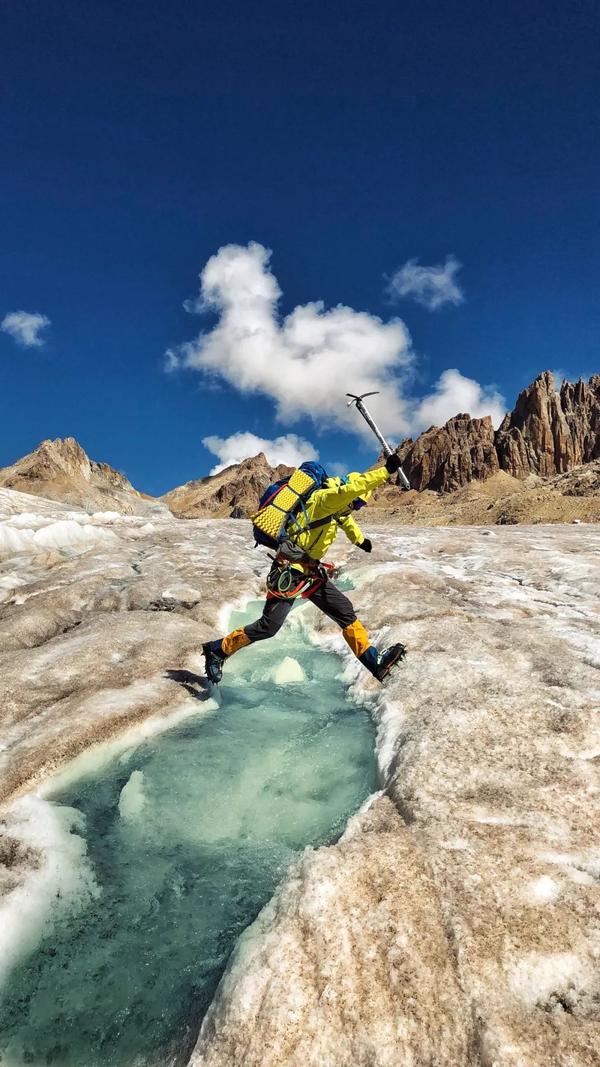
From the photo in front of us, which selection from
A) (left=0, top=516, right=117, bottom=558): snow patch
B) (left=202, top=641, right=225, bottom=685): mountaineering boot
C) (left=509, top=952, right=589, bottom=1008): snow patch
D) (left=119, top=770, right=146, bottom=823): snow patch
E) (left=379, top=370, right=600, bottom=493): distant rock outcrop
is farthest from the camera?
(left=379, top=370, right=600, bottom=493): distant rock outcrop

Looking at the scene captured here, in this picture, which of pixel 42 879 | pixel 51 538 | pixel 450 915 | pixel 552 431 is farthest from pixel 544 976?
pixel 552 431

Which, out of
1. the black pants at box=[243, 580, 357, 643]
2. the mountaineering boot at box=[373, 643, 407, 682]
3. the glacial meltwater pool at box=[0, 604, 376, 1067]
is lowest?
the glacial meltwater pool at box=[0, 604, 376, 1067]

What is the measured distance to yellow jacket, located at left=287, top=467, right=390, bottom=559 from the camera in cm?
952

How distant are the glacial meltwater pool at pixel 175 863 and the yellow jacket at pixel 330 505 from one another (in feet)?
10.9

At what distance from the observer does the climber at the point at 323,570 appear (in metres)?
9.59

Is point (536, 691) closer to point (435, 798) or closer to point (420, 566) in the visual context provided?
point (435, 798)

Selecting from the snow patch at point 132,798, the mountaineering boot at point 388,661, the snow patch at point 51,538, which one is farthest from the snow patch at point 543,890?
the snow patch at point 51,538

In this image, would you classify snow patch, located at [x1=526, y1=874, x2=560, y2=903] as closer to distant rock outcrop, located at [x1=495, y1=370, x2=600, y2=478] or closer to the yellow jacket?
the yellow jacket

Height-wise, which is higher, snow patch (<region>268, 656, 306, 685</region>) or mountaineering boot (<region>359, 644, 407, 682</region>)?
mountaineering boot (<region>359, 644, 407, 682</region>)

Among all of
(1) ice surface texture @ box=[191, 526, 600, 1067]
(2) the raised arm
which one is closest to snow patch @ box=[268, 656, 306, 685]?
(1) ice surface texture @ box=[191, 526, 600, 1067]

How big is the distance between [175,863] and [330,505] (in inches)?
236

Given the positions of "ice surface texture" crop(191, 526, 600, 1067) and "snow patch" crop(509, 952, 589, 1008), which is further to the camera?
"snow patch" crop(509, 952, 589, 1008)

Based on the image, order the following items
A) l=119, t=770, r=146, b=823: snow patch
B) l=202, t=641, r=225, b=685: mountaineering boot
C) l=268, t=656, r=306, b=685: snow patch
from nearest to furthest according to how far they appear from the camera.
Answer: l=119, t=770, r=146, b=823: snow patch, l=202, t=641, r=225, b=685: mountaineering boot, l=268, t=656, r=306, b=685: snow patch

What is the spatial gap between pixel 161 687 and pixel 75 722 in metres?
1.95
